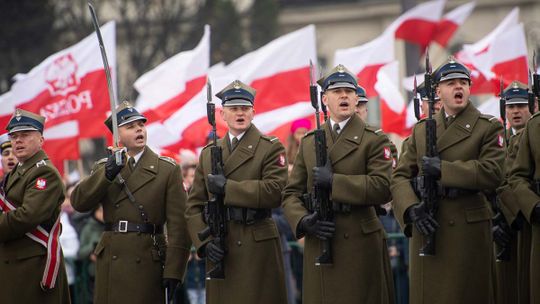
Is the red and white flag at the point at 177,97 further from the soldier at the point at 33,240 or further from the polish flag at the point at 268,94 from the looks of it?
the soldier at the point at 33,240

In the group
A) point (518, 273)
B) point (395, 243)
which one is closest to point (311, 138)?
point (518, 273)

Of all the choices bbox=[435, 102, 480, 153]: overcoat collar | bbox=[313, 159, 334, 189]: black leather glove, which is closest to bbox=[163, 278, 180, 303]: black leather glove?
bbox=[313, 159, 334, 189]: black leather glove

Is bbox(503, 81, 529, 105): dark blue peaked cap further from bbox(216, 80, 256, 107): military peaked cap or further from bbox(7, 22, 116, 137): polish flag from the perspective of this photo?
bbox(7, 22, 116, 137): polish flag

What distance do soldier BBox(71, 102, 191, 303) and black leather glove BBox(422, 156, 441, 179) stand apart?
2.58 meters

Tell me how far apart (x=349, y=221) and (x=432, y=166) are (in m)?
1.02

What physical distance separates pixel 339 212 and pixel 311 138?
0.76 m

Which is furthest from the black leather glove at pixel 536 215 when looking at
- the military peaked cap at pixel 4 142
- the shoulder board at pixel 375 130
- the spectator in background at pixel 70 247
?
the spectator in background at pixel 70 247

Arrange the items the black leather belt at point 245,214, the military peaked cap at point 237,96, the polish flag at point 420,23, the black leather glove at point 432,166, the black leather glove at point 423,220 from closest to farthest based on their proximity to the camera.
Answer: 1. the black leather glove at point 432,166
2. the black leather glove at point 423,220
3. the black leather belt at point 245,214
4. the military peaked cap at point 237,96
5. the polish flag at point 420,23

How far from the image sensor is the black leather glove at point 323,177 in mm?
10273

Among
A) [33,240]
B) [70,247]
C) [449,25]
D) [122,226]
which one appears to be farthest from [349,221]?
[449,25]

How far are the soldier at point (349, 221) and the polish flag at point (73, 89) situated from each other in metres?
6.97

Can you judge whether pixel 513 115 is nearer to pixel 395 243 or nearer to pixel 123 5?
pixel 395 243

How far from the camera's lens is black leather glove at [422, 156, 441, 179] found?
9953mm

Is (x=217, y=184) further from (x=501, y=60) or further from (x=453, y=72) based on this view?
(x=501, y=60)
